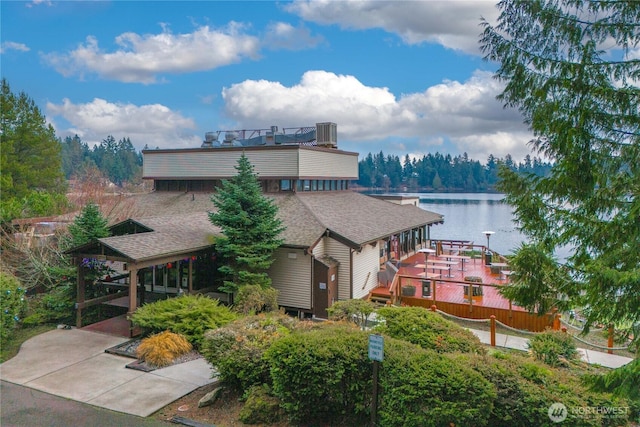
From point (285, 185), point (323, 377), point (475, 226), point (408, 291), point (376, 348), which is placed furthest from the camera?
point (475, 226)

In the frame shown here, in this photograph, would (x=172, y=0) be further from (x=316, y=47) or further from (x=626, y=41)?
(x=626, y=41)

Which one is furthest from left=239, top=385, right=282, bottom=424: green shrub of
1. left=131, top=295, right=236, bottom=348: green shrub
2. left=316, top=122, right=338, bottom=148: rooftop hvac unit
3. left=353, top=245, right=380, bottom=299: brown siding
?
left=316, top=122, right=338, bottom=148: rooftop hvac unit

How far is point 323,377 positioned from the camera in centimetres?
652

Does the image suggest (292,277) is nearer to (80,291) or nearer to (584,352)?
(80,291)

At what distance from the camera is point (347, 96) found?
2647cm

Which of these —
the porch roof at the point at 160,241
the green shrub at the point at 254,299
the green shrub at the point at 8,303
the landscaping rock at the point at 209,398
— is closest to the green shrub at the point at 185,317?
the green shrub at the point at 254,299

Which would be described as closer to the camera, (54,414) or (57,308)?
(54,414)

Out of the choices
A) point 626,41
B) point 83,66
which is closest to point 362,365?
point 626,41

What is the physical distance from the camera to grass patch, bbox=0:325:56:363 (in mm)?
10406

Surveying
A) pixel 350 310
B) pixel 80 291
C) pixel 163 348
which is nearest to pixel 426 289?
pixel 350 310

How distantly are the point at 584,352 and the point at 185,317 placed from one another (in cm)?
1055

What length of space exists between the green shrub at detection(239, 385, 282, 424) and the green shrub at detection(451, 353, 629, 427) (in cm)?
318

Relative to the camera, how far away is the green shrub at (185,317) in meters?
10.7

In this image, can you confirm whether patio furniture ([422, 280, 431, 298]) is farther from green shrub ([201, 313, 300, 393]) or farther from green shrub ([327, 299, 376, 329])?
green shrub ([201, 313, 300, 393])
